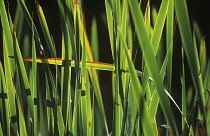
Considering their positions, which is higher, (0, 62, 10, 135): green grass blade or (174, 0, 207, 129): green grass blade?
(174, 0, 207, 129): green grass blade

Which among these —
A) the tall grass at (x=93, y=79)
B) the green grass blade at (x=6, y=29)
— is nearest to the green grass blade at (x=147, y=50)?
Result: the tall grass at (x=93, y=79)

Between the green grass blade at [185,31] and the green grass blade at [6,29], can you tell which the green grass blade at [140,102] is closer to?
the green grass blade at [185,31]

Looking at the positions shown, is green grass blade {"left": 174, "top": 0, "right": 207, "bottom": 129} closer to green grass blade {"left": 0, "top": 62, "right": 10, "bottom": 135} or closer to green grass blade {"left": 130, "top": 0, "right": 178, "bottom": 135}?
green grass blade {"left": 130, "top": 0, "right": 178, "bottom": 135}

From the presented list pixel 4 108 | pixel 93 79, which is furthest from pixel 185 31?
pixel 4 108

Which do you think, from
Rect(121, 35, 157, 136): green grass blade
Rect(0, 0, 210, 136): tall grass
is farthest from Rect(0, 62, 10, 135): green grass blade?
Rect(121, 35, 157, 136): green grass blade

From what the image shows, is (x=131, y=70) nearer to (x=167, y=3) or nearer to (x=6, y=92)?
(x=167, y=3)

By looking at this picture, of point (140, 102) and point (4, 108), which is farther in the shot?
point (4, 108)

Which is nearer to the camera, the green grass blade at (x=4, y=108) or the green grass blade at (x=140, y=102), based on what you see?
the green grass blade at (x=140, y=102)

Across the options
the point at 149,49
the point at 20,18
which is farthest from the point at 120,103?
the point at 20,18

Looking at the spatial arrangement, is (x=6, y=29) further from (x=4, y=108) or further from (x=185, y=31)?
(x=185, y=31)

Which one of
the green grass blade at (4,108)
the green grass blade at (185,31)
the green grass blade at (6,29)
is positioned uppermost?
the green grass blade at (6,29)

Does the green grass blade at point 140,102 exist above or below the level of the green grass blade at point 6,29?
below
